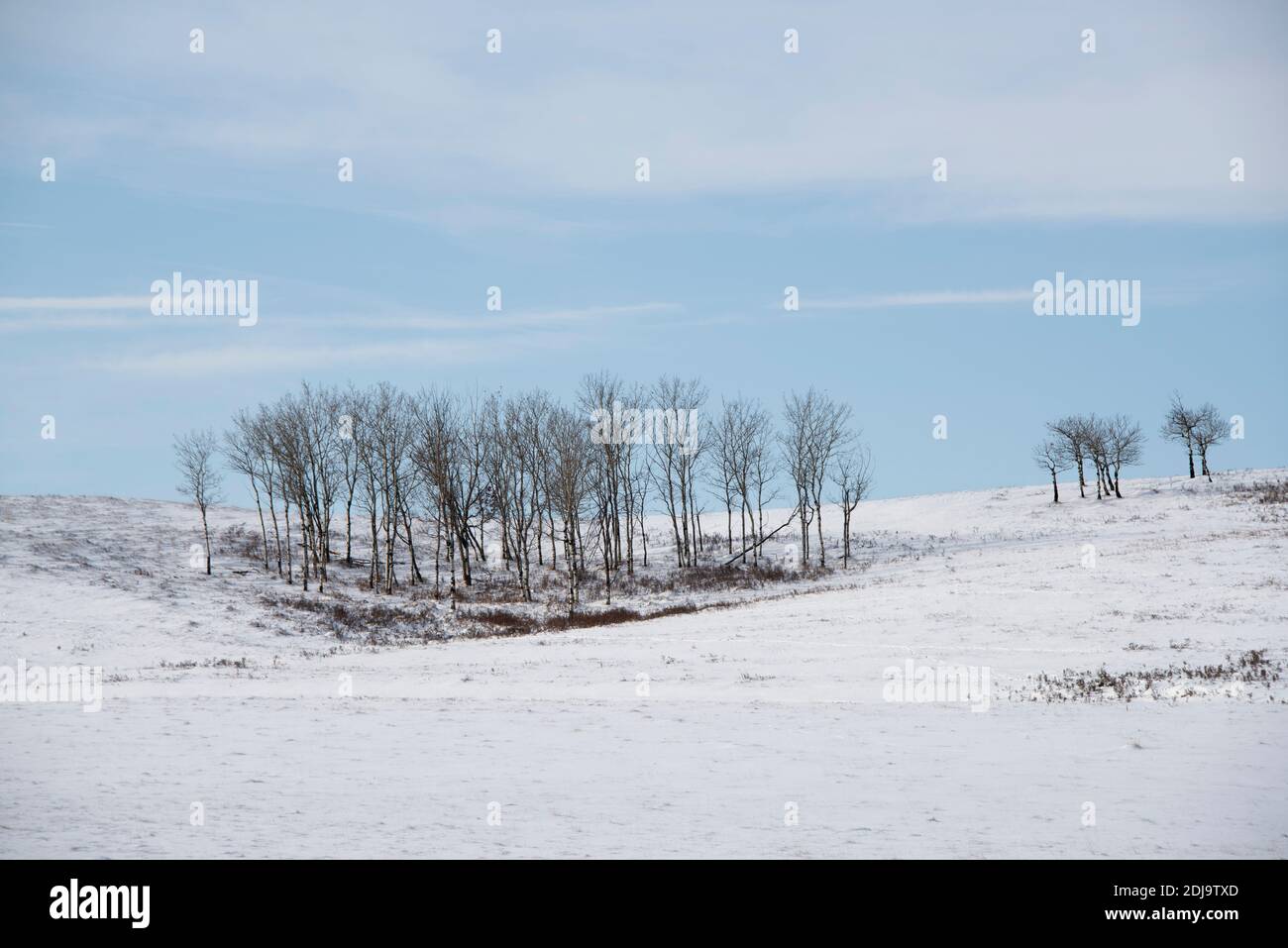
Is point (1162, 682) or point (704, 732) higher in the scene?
point (704, 732)

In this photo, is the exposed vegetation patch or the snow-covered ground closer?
the snow-covered ground

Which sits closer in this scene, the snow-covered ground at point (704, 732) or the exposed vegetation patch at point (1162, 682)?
the snow-covered ground at point (704, 732)

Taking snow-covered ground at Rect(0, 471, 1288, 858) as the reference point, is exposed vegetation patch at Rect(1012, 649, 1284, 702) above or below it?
below

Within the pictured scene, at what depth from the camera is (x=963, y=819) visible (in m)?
12.4

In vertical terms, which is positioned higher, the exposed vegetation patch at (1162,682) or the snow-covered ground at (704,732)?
the snow-covered ground at (704,732)

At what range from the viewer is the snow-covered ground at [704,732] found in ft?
38.8

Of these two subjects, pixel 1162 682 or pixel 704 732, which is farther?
pixel 1162 682

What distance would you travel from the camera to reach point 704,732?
1916 centimetres

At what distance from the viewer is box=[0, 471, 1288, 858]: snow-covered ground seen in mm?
11828

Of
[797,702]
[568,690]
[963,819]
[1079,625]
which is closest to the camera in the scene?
[963,819]
